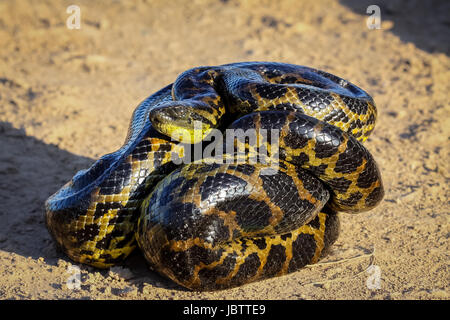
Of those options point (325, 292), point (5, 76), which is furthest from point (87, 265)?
point (5, 76)

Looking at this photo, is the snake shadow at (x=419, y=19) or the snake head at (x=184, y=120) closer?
the snake head at (x=184, y=120)

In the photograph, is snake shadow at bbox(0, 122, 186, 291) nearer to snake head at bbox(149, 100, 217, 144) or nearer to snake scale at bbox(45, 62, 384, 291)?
snake scale at bbox(45, 62, 384, 291)

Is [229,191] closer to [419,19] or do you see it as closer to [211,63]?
[211,63]

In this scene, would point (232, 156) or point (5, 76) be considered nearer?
point (232, 156)

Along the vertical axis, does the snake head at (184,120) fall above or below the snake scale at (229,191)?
above

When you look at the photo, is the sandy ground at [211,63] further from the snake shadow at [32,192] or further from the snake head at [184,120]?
the snake head at [184,120]

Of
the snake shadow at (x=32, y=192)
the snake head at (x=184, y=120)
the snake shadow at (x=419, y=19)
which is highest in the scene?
the snake shadow at (x=419, y=19)

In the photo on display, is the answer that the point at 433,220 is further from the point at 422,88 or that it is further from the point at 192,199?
the point at 422,88

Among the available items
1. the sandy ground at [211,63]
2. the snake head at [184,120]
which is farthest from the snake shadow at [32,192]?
the snake head at [184,120]
